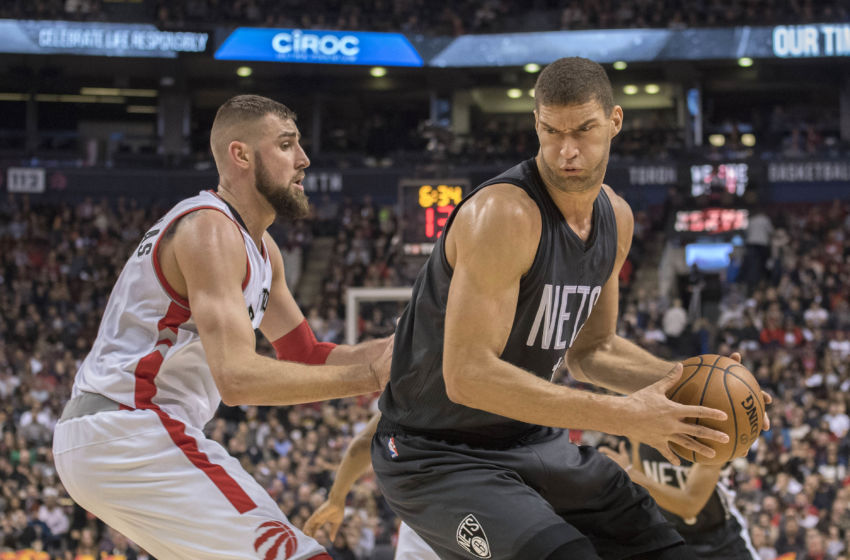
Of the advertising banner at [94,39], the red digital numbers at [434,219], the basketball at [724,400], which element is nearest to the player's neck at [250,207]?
the basketball at [724,400]

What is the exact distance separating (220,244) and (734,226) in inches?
650

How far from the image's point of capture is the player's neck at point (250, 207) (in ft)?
13.8

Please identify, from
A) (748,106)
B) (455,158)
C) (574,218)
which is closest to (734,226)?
(455,158)

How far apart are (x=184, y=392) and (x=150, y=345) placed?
230mm

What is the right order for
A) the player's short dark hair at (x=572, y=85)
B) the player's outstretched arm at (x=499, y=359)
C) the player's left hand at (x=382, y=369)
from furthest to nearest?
the player's left hand at (x=382, y=369) → the player's short dark hair at (x=572, y=85) → the player's outstretched arm at (x=499, y=359)

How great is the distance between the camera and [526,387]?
313cm

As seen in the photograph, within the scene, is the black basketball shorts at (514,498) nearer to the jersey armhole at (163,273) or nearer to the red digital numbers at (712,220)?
the jersey armhole at (163,273)

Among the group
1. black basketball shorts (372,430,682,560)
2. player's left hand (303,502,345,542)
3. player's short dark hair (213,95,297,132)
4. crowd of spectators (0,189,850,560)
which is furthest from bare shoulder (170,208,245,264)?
crowd of spectators (0,189,850,560)

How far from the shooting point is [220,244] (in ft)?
12.1

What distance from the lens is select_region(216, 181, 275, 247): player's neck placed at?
419cm

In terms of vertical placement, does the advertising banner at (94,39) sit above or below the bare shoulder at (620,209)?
above

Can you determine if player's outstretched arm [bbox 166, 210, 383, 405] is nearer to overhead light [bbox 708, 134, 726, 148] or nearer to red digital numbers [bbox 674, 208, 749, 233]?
red digital numbers [bbox 674, 208, 749, 233]

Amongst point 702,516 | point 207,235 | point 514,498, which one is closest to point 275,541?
point 514,498

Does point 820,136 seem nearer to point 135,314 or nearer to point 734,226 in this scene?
point 734,226
